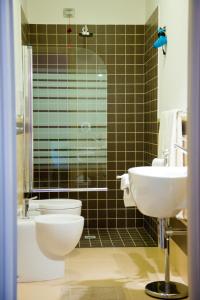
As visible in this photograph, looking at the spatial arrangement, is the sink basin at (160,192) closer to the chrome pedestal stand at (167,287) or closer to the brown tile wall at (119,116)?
the chrome pedestal stand at (167,287)

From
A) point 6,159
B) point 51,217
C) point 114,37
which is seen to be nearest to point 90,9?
point 114,37

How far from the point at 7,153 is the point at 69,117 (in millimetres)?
2680

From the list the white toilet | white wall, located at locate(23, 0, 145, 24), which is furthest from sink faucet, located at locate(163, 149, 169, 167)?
white wall, located at locate(23, 0, 145, 24)

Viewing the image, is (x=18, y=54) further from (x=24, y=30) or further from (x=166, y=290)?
(x=166, y=290)

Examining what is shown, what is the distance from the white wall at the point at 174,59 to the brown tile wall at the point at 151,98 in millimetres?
196

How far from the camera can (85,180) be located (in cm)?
474

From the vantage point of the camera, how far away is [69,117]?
4660mm

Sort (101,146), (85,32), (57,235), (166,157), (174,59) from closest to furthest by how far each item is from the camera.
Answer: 1. (57,235)
2. (166,157)
3. (174,59)
4. (101,146)
5. (85,32)

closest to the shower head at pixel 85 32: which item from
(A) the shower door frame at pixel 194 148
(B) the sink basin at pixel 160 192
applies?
(B) the sink basin at pixel 160 192

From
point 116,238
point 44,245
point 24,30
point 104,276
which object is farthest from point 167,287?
point 24,30

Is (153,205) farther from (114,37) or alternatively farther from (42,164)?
(114,37)

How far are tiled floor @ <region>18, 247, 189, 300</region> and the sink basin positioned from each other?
27.2 inches

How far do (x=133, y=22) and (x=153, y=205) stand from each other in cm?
285

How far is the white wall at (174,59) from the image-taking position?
3273 mm
